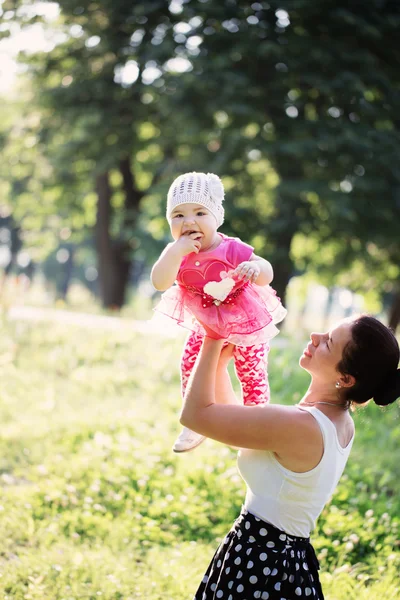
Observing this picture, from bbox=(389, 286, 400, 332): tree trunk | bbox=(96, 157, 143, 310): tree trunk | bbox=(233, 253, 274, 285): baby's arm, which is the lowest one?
bbox=(389, 286, 400, 332): tree trunk

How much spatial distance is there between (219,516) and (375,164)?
9962 mm

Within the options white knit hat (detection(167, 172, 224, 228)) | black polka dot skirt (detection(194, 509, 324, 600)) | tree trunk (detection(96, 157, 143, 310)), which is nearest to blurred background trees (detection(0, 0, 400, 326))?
tree trunk (detection(96, 157, 143, 310))

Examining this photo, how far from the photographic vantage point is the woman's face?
8.38 feet

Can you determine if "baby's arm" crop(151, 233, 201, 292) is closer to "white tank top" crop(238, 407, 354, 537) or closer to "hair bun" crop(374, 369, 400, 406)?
"white tank top" crop(238, 407, 354, 537)

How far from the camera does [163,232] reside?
1702 centimetres

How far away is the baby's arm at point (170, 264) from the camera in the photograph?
107 inches

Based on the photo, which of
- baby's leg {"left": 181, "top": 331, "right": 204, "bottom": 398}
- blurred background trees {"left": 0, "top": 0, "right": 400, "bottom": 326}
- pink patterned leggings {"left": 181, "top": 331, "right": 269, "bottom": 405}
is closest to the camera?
pink patterned leggings {"left": 181, "top": 331, "right": 269, "bottom": 405}

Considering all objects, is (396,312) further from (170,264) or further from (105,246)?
(170,264)

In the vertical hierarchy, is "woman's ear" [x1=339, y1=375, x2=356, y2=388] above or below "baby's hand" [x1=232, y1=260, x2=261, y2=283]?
below

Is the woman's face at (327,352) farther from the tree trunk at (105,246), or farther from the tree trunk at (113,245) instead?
the tree trunk at (105,246)

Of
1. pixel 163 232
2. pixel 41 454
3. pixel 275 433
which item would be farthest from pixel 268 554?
pixel 163 232

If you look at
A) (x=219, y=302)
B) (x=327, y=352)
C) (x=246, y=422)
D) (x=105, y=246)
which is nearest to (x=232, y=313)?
(x=219, y=302)

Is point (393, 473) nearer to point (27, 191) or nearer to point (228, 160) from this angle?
point (228, 160)

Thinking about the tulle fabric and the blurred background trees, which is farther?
the blurred background trees
